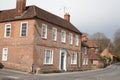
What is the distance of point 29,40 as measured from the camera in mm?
30828

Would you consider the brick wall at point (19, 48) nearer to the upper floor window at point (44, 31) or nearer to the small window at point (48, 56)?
the upper floor window at point (44, 31)

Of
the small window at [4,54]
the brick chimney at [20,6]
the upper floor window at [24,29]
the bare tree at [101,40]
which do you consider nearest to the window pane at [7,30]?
the small window at [4,54]

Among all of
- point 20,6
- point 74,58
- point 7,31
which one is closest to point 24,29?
point 7,31

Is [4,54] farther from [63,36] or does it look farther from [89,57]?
[89,57]

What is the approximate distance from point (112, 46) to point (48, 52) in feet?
249

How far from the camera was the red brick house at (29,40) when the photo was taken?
→ 30.7 meters

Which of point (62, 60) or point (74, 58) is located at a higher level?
point (74, 58)

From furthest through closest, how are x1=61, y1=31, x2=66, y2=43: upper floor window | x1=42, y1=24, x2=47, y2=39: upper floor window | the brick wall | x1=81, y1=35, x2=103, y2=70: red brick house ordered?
x1=81, y1=35, x2=103, y2=70: red brick house < x1=61, y1=31, x2=66, y2=43: upper floor window < x1=42, y1=24, x2=47, y2=39: upper floor window < the brick wall

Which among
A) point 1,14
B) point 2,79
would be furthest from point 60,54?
point 2,79

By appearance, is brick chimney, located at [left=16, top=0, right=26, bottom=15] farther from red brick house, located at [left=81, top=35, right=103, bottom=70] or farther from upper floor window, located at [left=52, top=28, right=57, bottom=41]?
red brick house, located at [left=81, top=35, right=103, bottom=70]

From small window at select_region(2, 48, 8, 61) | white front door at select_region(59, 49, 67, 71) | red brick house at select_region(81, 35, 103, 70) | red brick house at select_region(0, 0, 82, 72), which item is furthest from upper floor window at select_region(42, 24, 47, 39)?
red brick house at select_region(81, 35, 103, 70)

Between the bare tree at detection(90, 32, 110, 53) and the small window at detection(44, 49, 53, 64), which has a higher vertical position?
the bare tree at detection(90, 32, 110, 53)

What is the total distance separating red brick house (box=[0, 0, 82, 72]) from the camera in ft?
101

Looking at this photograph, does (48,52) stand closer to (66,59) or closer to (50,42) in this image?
(50,42)
